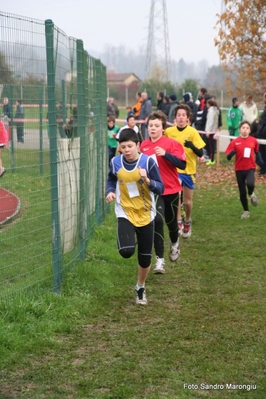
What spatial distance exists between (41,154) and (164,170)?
2.32 meters

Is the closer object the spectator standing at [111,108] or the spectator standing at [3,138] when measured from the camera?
the spectator standing at [3,138]

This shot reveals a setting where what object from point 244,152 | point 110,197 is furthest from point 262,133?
point 110,197

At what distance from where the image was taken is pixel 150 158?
24.3 feet

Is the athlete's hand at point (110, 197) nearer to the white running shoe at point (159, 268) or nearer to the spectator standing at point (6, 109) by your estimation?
the spectator standing at point (6, 109)

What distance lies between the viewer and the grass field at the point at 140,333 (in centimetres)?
529

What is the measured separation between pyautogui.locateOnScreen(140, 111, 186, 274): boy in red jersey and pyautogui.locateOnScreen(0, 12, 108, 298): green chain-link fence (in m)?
0.93

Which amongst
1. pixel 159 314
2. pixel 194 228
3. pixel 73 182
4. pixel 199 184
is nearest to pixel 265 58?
pixel 199 184

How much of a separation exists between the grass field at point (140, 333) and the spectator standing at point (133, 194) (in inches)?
28.2

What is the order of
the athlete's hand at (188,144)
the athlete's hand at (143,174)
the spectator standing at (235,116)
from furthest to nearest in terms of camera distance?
the spectator standing at (235,116) → the athlete's hand at (188,144) → the athlete's hand at (143,174)

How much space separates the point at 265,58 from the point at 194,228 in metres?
10.6

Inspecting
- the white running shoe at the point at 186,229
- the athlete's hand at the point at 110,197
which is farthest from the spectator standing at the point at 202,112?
the athlete's hand at the point at 110,197

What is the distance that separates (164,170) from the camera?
359 inches

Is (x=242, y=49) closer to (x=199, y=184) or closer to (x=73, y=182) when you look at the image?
(x=199, y=184)

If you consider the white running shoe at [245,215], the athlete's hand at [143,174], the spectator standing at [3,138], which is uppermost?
the spectator standing at [3,138]
